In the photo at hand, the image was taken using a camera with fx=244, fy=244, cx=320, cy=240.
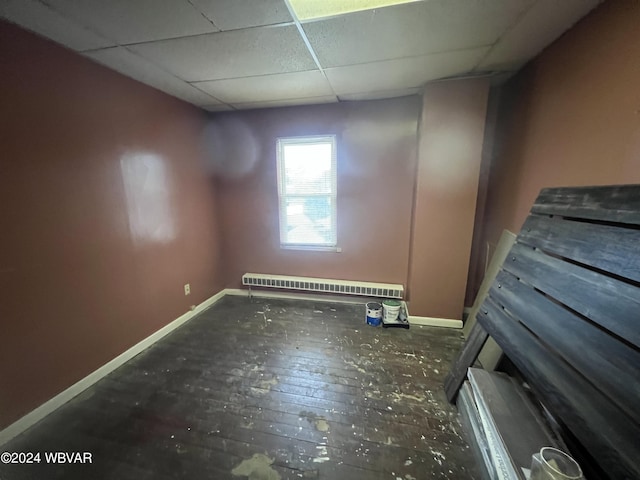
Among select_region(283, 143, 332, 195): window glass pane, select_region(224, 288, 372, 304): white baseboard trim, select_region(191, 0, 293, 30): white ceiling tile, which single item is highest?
select_region(191, 0, 293, 30): white ceiling tile

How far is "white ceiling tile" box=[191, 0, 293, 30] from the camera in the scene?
128 cm

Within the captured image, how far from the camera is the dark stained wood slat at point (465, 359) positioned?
5.22 feet

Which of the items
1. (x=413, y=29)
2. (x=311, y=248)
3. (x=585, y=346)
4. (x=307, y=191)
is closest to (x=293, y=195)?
(x=307, y=191)

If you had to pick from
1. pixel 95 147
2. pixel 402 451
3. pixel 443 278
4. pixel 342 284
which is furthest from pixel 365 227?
pixel 95 147

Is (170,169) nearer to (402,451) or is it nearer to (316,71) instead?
(316,71)

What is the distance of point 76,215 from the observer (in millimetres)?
1754

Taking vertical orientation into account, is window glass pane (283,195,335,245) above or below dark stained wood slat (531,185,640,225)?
below

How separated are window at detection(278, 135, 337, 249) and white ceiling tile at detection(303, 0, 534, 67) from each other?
1.21m

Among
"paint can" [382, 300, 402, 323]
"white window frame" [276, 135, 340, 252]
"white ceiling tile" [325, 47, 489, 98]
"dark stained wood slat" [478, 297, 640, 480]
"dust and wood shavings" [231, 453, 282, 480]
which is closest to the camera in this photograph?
"dark stained wood slat" [478, 297, 640, 480]

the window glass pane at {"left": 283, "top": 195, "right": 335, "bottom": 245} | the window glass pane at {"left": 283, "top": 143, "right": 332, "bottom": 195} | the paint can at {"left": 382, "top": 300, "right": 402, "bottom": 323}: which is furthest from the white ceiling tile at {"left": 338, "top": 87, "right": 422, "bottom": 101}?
the paint can at {"left": 382, "top": 300, "right": 402, "bottom": 323}

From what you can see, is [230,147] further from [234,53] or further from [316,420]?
[316,420]

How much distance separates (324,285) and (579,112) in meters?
2.61

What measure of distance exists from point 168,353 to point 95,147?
5.97 ft

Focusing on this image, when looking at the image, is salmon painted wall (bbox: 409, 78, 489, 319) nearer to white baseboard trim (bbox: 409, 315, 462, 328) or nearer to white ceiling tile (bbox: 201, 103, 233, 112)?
white baseboard trim (bbox: 409, 315, 462, 328)
